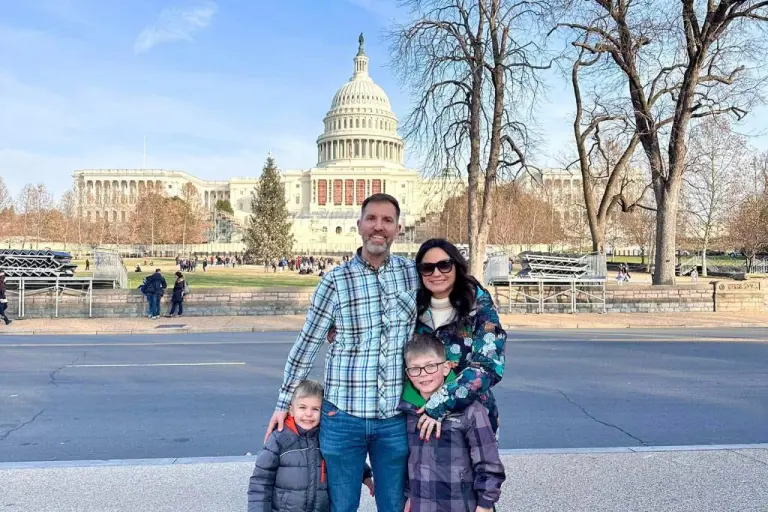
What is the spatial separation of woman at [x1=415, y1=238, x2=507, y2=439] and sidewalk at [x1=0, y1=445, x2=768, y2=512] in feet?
5.18

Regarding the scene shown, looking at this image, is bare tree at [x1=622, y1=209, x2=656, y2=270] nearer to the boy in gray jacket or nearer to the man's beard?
the man's beard

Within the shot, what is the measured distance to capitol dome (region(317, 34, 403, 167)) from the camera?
11075 cm

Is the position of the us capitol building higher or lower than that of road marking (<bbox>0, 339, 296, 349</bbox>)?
higher

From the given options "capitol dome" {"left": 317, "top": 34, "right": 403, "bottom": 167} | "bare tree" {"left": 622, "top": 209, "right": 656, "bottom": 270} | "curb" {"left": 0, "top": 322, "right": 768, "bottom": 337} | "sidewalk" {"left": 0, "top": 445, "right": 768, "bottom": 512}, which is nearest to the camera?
"sidewalk" {"left": 0, "top": 445, "right": 768, "bottom": 512}

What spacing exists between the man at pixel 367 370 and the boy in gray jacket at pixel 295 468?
0.05m

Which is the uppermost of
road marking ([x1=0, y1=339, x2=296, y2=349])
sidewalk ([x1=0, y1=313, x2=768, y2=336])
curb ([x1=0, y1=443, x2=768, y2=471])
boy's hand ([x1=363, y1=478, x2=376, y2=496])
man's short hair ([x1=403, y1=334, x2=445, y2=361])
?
man's short hair ([x1=403, y1=334, x2=445, y2=361])

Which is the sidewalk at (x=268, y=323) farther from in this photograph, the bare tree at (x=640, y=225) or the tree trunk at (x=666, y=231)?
the bare tree at (x=640, y=225)

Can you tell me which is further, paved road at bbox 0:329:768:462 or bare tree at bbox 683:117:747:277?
bare tree at bbox 683:117:747:277

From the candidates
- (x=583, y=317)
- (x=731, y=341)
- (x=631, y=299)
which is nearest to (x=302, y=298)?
(x=583, y=317)

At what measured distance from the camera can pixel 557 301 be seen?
1923 cm

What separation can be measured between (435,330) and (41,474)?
3.37 m

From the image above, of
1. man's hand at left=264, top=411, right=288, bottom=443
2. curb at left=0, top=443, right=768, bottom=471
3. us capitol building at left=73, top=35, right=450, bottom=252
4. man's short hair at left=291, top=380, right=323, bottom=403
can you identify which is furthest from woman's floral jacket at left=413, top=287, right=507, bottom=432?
us capitol building at left=73, top=35, right=450, bottom=252

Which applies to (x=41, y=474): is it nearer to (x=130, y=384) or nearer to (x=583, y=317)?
(x=130, y=384)

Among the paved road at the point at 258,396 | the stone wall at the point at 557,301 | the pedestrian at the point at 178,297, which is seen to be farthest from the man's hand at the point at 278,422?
the stone wall at the point at 557,301
